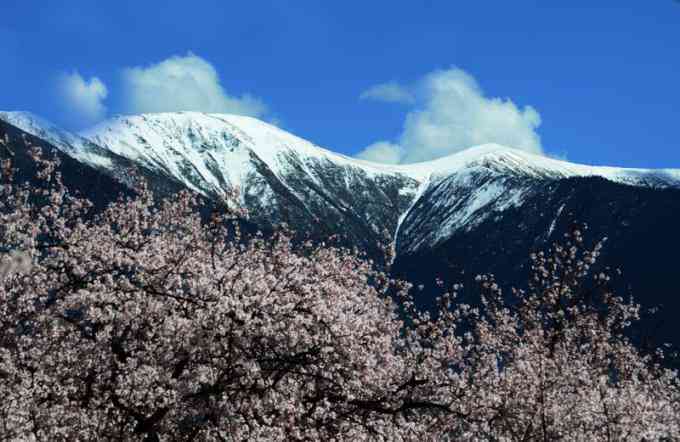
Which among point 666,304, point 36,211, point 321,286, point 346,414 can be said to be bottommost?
point 346,414

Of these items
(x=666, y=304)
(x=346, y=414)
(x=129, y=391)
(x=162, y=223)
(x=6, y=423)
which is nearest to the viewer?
(x=6, y=423)

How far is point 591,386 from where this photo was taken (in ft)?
76.3

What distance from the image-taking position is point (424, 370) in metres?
22.3

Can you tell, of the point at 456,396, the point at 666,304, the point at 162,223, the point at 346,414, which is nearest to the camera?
the point at 346,414

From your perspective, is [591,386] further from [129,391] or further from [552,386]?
[129,391]

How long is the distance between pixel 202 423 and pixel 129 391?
5.52ft

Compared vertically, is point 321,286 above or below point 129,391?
above

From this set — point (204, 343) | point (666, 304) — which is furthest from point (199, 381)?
point (666, 304)

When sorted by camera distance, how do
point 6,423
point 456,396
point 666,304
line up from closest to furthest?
point 6,423
point 456,396
point 666,304

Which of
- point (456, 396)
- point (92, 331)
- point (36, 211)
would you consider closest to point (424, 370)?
point (456, 396)

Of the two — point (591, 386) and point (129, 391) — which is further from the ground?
point (591, 386)

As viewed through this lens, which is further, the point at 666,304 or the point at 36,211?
the point at 666,304

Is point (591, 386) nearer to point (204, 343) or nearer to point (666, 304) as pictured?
point (204, 343)

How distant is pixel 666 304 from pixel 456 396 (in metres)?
198
